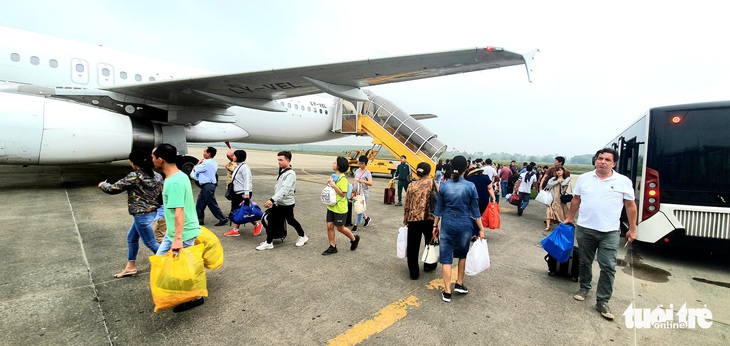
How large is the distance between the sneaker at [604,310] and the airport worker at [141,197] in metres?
4.99

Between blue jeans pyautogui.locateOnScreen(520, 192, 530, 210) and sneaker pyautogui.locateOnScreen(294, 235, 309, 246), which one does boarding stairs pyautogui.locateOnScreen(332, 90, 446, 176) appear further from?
sneaker pyautogui.locateOnScreen(294, 235, 309, 246)

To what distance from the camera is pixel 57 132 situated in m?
7.42

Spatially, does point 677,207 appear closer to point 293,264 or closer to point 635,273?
point 635,273

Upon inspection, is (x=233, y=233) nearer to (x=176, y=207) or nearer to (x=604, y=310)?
(x=176, y=207)

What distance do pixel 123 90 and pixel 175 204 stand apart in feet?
26.5

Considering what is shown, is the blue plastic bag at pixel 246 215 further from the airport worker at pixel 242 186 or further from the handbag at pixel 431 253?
the handbag at pixel 431 253

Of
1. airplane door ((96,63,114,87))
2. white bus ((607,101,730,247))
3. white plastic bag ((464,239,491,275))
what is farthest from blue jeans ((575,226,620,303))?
airplane door ((96,63,114,87))

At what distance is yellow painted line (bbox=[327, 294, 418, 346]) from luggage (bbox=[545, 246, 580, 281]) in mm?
2221

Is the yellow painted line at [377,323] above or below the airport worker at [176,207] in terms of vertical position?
below

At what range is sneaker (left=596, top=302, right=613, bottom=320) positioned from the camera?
320 cm

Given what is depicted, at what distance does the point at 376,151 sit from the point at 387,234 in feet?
42.5

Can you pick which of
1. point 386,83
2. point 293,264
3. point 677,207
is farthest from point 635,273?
point 386,83

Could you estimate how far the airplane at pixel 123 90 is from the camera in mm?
6863

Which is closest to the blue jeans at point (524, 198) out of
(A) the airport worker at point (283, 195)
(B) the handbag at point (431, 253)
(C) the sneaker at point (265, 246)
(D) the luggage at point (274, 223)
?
(B) the handbag at point (431, 253)
